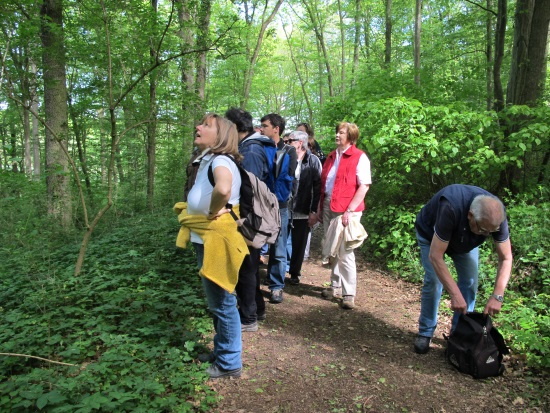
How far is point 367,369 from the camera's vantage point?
3.19 m

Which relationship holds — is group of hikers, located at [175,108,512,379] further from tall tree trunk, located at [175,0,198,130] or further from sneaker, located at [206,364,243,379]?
tall tree trunk, located at [175,0,198,130]

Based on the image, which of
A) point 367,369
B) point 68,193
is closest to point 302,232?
point 367,369

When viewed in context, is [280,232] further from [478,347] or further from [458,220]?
[478,347]

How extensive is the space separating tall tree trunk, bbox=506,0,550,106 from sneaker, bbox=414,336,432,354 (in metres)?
4.41

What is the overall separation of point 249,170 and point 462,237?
6.42 feet

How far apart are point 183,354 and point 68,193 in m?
5.83

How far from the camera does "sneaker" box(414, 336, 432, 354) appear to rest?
3436 mm

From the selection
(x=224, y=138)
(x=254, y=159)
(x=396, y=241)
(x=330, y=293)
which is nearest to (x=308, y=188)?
(x=330, y=293)

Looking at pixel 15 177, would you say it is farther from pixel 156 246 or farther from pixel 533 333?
pixel 533 333

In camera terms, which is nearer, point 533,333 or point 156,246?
point 533,333

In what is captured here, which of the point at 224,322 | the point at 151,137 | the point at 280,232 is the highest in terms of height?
the point at 151,137

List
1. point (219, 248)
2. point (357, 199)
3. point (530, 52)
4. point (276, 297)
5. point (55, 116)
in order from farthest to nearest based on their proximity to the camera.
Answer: point (55, 116)
point (530, 52)
point (276, 297)
point (357, 199)
point (219, 248)

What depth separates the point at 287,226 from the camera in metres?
4.74

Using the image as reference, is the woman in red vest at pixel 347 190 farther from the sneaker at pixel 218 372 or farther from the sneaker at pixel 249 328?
the sneaker at pixel 218 372
